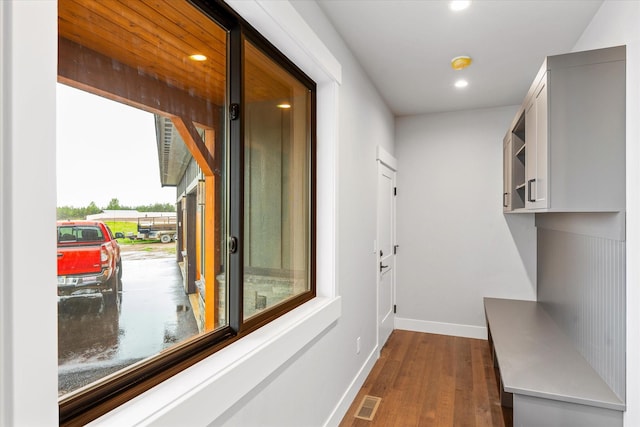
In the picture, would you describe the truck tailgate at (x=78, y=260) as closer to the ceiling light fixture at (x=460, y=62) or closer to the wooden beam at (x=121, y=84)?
the wooden beam at (x=121, y=84)

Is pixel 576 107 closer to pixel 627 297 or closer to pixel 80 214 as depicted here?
pixel 627 297

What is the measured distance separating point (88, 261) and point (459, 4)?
7.11 feet

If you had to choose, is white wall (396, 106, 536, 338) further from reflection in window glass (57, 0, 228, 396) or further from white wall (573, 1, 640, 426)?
reflection in window glass (57, 0, 228, 396)

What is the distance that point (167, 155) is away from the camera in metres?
1.29

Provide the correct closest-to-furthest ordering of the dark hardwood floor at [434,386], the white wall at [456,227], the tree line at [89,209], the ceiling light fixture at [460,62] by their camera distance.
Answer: the tree line at [89,209] → the dark hardwood floor at [434,386] → the ceiling light fixture at [460,62] → the white wall at [456,227]

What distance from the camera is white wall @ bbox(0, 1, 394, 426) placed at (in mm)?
683

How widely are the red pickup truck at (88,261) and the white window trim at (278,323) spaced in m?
0.33

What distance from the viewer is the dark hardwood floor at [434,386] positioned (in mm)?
2463

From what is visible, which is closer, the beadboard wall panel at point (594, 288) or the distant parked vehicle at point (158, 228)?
the distant parked vehicle at point (158, 228)

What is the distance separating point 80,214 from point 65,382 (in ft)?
1.44

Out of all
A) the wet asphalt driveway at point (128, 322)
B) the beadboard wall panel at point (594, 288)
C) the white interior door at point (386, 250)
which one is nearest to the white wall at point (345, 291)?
the white interior door at point (386, 250)
